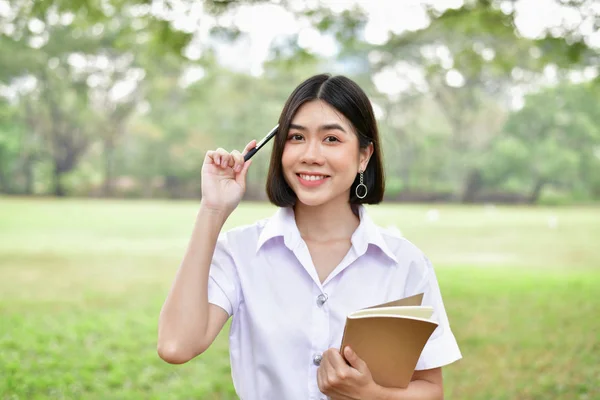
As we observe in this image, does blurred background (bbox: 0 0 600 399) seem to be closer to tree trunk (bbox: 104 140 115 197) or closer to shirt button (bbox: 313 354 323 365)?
tree trunk (bbox: 104 140 115 197)

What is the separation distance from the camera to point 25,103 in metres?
18.1

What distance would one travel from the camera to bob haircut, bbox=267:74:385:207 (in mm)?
1367

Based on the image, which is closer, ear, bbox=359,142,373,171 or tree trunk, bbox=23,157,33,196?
ear, bbox=359,142,373,171

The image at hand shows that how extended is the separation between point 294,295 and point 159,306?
19.8ft

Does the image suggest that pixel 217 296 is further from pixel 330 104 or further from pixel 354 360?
pixel 330 104

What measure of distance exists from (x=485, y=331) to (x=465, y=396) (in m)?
1.65

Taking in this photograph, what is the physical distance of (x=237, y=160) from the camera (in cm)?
138

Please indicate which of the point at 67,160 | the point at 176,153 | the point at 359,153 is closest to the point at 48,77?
the point at 67,160

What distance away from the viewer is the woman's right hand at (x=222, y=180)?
52.5 inches

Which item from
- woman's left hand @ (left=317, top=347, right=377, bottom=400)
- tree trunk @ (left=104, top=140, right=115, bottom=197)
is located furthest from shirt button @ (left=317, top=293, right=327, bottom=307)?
tree trunk @ (left=104, top=140, right=115, bottom=197)

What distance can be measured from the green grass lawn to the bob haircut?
9.62 feet

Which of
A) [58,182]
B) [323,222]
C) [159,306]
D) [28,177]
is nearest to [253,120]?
[58,182]

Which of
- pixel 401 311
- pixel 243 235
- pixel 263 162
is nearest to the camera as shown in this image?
pixel 401 311

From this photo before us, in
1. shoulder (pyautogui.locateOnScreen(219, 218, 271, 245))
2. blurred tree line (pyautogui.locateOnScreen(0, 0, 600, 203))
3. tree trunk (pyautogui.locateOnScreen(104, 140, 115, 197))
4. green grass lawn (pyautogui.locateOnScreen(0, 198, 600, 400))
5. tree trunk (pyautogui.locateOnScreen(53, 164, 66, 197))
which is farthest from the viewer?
tree trunk (pyautogui.locateOnScreen(104, 140, 115, 197))
